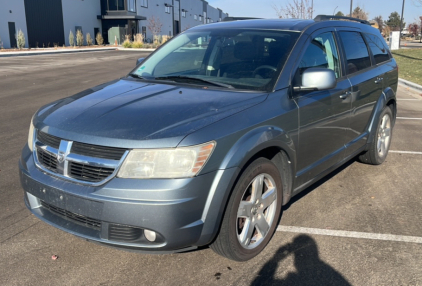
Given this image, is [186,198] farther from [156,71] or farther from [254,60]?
[156,71]

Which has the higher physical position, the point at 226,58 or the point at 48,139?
the point at 226,58

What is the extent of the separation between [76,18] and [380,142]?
4831cm

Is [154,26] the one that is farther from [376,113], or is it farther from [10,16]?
[376,113]

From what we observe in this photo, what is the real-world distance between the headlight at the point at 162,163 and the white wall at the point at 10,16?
4065 centimetres

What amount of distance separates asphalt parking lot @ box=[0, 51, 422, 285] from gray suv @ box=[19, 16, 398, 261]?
0.28m

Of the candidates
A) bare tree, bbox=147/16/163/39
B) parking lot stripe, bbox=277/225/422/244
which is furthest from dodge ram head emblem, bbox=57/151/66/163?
bare tree, bbox=147/16/163/39

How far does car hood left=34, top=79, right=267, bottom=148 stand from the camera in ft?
9.00

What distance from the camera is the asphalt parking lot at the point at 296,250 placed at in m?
3.03

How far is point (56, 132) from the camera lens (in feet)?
9.86

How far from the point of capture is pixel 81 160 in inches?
110

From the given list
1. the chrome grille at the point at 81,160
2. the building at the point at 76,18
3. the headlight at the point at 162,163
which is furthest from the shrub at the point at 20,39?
the headlight at the point at 162,163

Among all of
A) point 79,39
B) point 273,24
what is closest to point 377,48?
point 273,24

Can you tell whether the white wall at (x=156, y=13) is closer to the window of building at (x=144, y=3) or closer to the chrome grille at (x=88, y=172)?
the window of building at (x=144, y=3)

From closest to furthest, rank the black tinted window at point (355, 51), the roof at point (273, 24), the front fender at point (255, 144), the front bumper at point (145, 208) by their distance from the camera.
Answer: the front bumper at point (145, 208) → the front fender at point (255, 144) → the roof at point (273, 24) → the black tinted window at point (355, 51)
